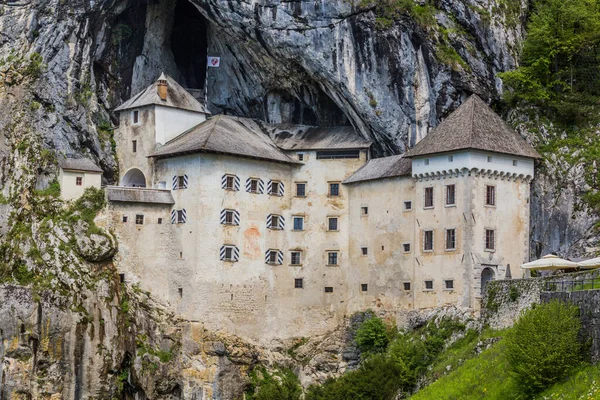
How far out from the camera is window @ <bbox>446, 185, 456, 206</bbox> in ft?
268

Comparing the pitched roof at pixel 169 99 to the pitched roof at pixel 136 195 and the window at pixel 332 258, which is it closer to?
the pitched roof at pixel 136 195

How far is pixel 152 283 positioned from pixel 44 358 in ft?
28.9

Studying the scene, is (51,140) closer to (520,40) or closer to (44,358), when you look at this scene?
(44,358)

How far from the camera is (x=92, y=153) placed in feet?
303

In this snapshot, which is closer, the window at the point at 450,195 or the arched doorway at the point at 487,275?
the arched doorway at the point at 487,275

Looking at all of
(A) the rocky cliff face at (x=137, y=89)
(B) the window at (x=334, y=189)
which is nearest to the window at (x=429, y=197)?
(A) the rocky cliff face at (x=137, y=89)

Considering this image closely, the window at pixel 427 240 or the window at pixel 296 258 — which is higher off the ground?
the window at pixel 427 240

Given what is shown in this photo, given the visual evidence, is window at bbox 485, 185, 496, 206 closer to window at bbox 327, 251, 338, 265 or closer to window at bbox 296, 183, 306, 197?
window at bbox 327, 251, 338, 265

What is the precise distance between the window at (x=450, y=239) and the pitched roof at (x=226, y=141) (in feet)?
47.7

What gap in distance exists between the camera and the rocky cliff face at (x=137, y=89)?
84.5 metres

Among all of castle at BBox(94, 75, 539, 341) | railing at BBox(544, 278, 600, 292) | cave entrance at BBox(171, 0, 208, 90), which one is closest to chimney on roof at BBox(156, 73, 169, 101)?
castle at BBox(94, 75, 539, 341)

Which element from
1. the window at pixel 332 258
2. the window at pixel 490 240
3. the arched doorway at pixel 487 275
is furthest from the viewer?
the window at pixel 332 258

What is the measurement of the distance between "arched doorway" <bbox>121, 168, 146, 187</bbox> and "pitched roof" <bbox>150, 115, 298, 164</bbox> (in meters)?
2.95

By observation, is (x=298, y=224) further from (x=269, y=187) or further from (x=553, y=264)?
(x=553, y=264)
